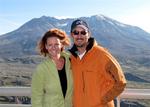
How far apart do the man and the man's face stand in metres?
0.10

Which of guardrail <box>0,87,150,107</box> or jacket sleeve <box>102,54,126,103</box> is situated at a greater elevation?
jacket sleeve <box>102,54,126,103</box>

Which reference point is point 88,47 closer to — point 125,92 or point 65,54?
point 65,54

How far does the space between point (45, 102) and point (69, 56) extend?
1.84 ft

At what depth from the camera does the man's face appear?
3.92 metres

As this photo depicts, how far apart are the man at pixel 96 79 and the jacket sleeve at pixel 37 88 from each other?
0.35 m

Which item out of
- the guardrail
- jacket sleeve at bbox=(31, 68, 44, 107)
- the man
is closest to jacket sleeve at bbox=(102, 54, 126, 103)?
the man

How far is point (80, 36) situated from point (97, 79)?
1.69 feet

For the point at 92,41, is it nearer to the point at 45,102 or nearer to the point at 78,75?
the point at 78,75

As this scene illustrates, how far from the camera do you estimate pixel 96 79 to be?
12.3ft

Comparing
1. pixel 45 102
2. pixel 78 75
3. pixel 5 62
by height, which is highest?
pixel 78 75

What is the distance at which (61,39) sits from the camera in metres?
3.88

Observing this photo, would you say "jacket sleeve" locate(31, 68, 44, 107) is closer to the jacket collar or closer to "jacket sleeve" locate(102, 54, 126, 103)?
the jacket collar

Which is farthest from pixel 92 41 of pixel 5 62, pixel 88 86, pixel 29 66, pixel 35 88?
pixel 5 62

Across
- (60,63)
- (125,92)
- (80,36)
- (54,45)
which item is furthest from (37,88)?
(125,92)
